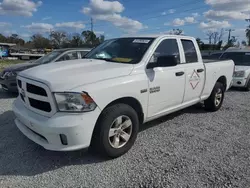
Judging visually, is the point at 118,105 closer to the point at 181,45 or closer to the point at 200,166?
the point at 200,166

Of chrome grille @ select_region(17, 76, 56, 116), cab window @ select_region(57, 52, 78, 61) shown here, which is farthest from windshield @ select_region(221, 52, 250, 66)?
chrome grille @ select_region(17, 76, 56, 116)

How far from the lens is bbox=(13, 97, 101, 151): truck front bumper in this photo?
260 centimetres

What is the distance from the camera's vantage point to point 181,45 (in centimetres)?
436

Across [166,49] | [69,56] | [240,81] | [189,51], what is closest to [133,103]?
[166,49]

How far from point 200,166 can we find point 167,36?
7.89ft

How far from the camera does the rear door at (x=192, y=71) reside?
14.2 ft

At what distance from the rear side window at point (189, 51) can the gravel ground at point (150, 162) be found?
143 cm

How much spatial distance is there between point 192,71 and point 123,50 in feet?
4.98

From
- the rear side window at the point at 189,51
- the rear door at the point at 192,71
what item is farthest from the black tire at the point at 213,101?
the rear side window at the point at 189,51

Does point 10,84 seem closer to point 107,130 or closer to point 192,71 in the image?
point 107,130

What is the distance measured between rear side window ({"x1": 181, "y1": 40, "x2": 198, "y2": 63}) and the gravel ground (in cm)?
143

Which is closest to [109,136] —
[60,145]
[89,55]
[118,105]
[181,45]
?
[118,105]

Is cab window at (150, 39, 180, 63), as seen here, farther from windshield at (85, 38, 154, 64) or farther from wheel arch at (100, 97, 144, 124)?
wheel arch at (100, 97, 144, 124)

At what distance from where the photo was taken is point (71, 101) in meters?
2.65
